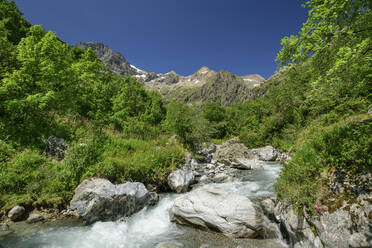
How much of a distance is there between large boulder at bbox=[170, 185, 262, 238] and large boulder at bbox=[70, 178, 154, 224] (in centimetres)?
196

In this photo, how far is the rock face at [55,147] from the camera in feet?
29.9

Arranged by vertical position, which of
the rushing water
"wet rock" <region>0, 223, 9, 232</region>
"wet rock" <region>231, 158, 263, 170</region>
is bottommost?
the rushing water

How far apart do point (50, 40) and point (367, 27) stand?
52.8 ft

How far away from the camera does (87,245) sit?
529 cm

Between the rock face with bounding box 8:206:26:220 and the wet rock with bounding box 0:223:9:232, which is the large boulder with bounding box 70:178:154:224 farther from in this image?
the wet rock with bounding box 0:223:9:232

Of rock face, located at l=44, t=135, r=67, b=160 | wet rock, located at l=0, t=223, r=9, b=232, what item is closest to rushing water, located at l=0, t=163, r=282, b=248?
wet rock, located at l=0, t=223, r=9, b=232

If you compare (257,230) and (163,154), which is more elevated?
(163,154)

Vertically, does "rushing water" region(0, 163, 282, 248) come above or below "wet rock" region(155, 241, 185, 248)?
above

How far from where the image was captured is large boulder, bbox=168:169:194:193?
9.91 metres

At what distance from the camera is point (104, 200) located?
6570mm

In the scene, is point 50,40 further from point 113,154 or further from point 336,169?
point 336,169

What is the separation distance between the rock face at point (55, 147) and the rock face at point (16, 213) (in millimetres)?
3337

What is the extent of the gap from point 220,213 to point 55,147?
10.1 meters

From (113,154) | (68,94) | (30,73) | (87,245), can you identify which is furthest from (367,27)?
(30,73)
